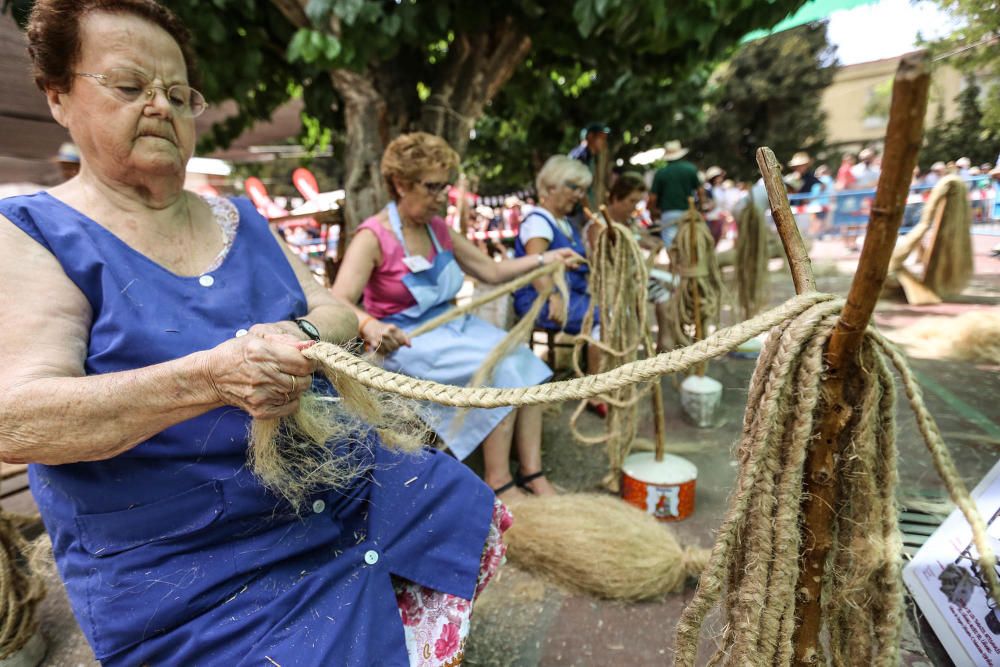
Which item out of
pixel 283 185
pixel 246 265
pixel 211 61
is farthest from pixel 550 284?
pixel 283 185

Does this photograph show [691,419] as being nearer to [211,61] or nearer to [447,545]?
[447,545]

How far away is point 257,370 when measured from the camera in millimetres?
958

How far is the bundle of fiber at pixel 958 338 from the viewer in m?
4.25

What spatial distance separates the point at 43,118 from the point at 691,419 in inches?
215

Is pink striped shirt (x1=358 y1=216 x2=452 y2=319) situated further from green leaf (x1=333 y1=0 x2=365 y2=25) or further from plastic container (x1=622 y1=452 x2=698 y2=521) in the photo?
plastic container (x1=622 y1=452 x2=698 y2=521)

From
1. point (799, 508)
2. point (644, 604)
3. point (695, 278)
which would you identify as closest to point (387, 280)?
point (644, 604)

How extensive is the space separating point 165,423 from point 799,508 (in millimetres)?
1127

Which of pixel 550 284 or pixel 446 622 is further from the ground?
pixel 550 284

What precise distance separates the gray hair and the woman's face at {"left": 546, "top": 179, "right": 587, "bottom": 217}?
0.04ft

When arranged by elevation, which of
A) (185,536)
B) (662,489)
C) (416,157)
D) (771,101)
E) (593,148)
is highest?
(771,101)

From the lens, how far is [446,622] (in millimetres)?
1335

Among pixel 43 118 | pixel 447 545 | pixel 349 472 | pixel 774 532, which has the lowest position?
pixel 447 545

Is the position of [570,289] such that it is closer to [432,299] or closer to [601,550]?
[432,299]

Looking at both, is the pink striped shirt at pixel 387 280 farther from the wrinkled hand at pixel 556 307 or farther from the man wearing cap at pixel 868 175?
the man wearing cap at pixel 868 175
